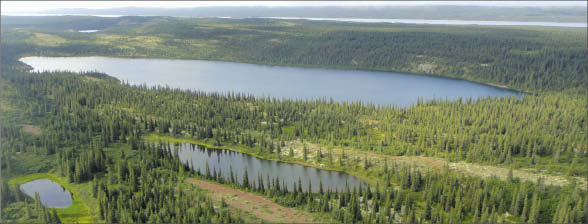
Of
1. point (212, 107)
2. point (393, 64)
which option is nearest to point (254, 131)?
point (212, 107)

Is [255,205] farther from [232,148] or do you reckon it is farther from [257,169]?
[232,148]

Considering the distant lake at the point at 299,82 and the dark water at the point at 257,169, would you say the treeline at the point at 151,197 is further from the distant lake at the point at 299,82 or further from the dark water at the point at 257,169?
the distant lake at the point at 299,82

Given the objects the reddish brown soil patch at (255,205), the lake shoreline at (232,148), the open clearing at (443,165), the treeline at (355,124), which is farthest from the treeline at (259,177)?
the open clearing at (443,165)

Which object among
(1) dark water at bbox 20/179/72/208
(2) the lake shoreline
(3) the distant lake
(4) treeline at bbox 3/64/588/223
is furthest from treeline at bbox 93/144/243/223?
(3) the distant lake

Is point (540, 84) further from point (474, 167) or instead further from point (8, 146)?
point (8, 146)

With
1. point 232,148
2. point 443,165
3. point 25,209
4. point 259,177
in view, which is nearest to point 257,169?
point 259,177

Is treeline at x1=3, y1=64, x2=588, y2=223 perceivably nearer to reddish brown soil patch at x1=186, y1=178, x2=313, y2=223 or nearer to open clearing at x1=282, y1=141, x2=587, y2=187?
reddish brown soil patch at x1=186, y1=178, x2=313, y2=223
